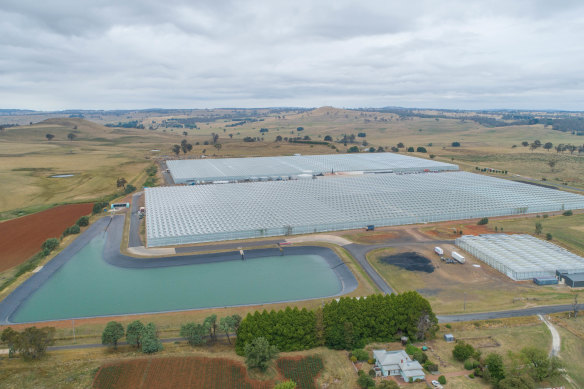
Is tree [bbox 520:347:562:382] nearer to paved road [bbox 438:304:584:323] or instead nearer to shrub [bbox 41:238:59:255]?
paved road [bbox 438:304:584:323]

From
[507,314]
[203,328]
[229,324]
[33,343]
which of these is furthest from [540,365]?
[33,343]

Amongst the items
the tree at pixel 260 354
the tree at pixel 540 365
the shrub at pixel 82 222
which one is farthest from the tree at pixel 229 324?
the shrub at pixel 82 222

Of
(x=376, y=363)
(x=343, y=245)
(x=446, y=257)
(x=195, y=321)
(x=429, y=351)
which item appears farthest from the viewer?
(x=343, y=245)

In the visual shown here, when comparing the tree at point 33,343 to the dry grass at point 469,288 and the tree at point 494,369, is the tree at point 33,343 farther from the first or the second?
the tree at point 494,369

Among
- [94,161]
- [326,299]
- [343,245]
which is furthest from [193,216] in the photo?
[94,161]

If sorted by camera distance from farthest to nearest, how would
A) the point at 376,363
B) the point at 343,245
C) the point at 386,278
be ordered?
1. the point at 343,245
2. the point at 386,278
3. the point at 376,363

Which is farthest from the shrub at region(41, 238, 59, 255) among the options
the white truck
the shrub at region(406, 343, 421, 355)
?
the white truck

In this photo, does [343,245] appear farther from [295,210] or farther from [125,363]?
[125,363]
